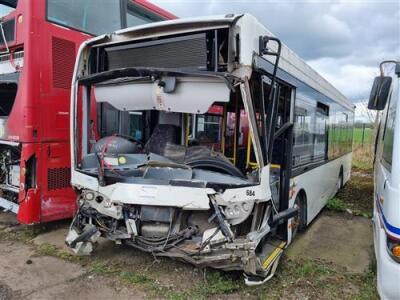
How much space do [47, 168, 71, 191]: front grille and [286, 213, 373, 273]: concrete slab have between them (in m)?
3.58

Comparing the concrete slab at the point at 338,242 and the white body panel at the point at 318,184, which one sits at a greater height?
the white body panel at the point at 318,184

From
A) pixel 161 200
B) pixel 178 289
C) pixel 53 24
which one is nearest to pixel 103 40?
pixel 53 24

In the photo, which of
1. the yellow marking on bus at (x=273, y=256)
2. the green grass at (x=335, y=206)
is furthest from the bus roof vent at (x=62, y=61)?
the green grass at (x=335, y=206)

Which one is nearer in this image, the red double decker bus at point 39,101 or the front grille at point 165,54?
the front grille at point 165,54

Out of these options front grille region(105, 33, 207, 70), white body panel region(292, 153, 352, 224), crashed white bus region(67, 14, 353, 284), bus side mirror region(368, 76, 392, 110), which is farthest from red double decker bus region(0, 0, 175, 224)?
bus side mirror region(368, 76, 392, 110)

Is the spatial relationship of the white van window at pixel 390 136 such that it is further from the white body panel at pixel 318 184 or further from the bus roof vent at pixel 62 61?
the bus roof vent at pixel 62 61

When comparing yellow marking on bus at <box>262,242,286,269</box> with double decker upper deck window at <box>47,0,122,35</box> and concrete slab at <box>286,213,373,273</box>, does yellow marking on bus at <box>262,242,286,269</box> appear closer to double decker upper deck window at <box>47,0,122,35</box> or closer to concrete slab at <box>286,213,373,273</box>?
concrete slab at <box>286,213,373,273</box>

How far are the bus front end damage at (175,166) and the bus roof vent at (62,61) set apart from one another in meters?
1.11

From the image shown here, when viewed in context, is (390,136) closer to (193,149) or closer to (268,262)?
(268,262)

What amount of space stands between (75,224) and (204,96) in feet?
7.64

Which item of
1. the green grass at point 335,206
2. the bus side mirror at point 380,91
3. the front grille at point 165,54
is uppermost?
the front grille at point 165,54

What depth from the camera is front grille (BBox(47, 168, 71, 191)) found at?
5.54 meters

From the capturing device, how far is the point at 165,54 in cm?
400

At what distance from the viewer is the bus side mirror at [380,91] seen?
11.9ft
